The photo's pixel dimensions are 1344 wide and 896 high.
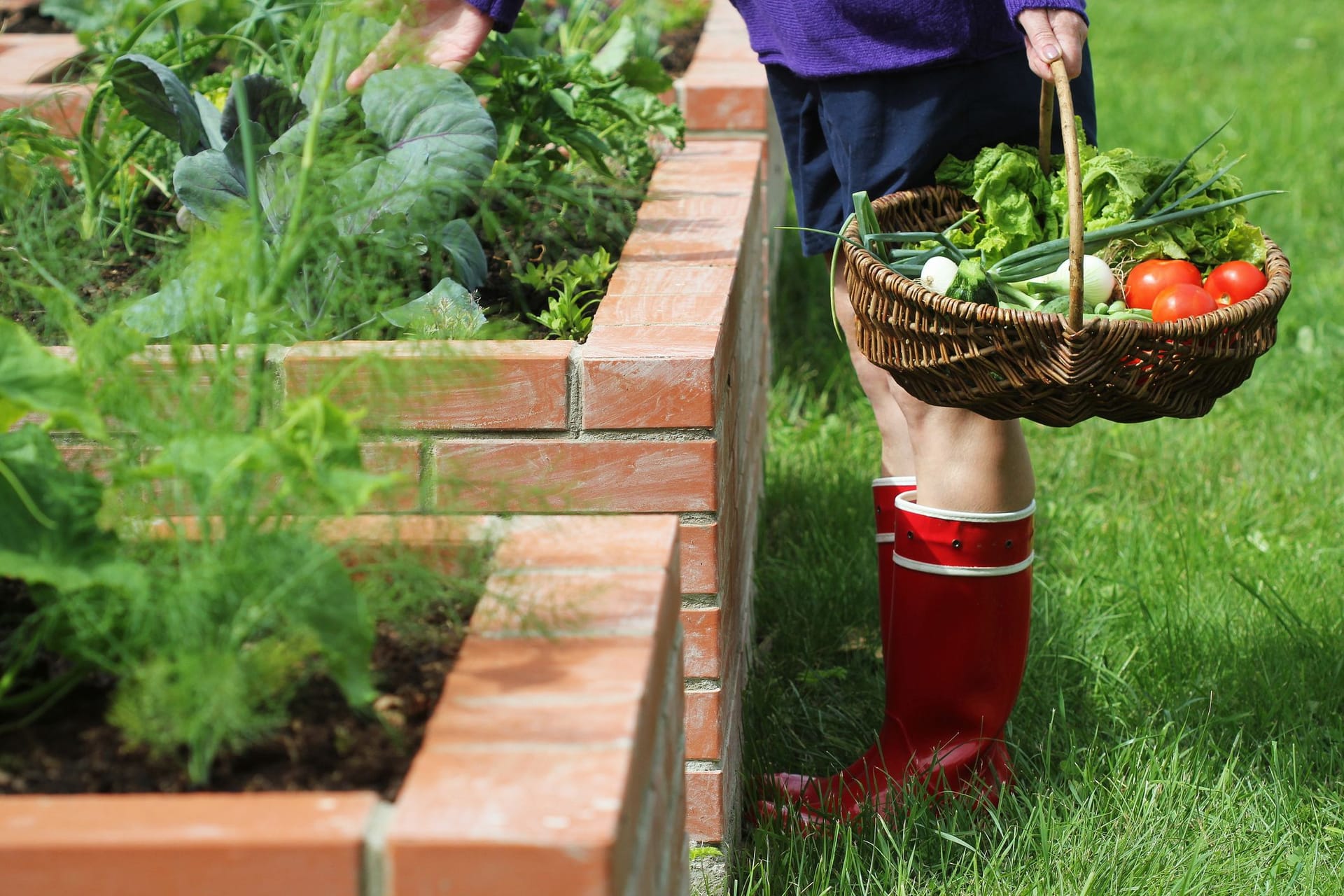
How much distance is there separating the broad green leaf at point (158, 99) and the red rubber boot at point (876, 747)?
122 centimetres

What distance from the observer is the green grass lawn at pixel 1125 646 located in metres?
2.00

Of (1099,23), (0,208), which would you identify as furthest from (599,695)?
(1099,23)

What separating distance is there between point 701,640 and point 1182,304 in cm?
75

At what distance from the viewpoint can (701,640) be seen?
6.30ft

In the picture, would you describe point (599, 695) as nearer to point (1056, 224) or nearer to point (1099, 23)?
point (1056, 224)

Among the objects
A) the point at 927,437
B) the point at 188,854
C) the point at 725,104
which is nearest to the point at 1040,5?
the point at 927,437

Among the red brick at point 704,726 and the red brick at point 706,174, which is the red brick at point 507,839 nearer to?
the red brick at point 704,726

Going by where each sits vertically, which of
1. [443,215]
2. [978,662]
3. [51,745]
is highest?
[443,215]

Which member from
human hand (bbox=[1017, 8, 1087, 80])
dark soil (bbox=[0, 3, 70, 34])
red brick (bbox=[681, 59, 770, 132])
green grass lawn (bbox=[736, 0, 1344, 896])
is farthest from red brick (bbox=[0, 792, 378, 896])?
dark soil (bbox=[0, 3, 70, 34])

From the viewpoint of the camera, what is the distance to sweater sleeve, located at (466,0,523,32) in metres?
2.12

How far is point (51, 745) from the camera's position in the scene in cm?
118

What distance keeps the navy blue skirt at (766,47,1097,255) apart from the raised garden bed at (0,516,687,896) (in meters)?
1.15

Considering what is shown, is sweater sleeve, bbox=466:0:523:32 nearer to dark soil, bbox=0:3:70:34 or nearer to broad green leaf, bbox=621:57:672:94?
broad green leaf, bbox=621:57:672:94

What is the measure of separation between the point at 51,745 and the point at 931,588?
1347 millimetres
